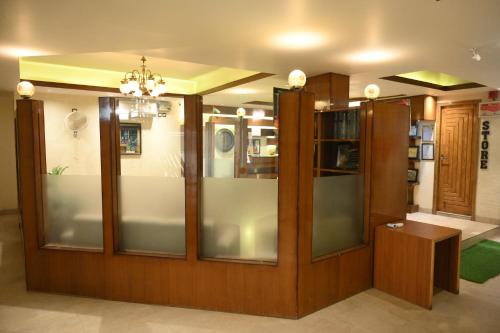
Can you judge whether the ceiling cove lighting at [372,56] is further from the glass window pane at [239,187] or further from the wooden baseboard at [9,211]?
the wooden baseboard at [9,211]

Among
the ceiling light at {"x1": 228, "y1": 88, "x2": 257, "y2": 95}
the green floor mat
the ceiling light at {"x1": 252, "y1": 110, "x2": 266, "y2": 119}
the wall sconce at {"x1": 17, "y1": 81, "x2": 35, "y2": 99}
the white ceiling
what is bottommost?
the green floor mat

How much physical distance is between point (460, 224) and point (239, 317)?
4.83 m

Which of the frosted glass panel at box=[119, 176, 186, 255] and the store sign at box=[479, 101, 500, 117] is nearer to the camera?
the frosted glass panel at box=[119, 176, 186, 255]

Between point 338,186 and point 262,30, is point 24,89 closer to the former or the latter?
point 262,30

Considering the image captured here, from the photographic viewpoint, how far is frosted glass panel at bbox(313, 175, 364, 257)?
10.1ft

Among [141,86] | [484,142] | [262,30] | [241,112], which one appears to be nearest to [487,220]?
[484,142]

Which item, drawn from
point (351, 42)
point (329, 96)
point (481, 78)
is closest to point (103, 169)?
point (351, 42)

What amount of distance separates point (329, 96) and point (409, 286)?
257 centimetres

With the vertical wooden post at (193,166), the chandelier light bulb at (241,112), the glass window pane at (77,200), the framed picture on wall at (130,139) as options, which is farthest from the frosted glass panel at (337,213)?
the glass window pane at (77,200)

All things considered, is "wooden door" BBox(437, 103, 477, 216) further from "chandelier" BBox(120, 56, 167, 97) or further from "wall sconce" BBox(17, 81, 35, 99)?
"wall sconce" BBox(17, 81, 35, 99)

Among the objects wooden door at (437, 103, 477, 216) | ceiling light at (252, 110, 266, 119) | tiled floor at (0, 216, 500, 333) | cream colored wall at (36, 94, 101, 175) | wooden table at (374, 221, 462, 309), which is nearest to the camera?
tiled floor at (0, 216, 500, 333)

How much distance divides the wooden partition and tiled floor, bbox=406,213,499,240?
8.58 ft

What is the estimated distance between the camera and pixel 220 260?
9.70 feet

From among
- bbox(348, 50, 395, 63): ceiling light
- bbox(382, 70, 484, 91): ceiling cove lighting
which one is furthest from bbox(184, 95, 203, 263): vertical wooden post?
bbox(382, 70, 484, 91): ceiling cove lighting
